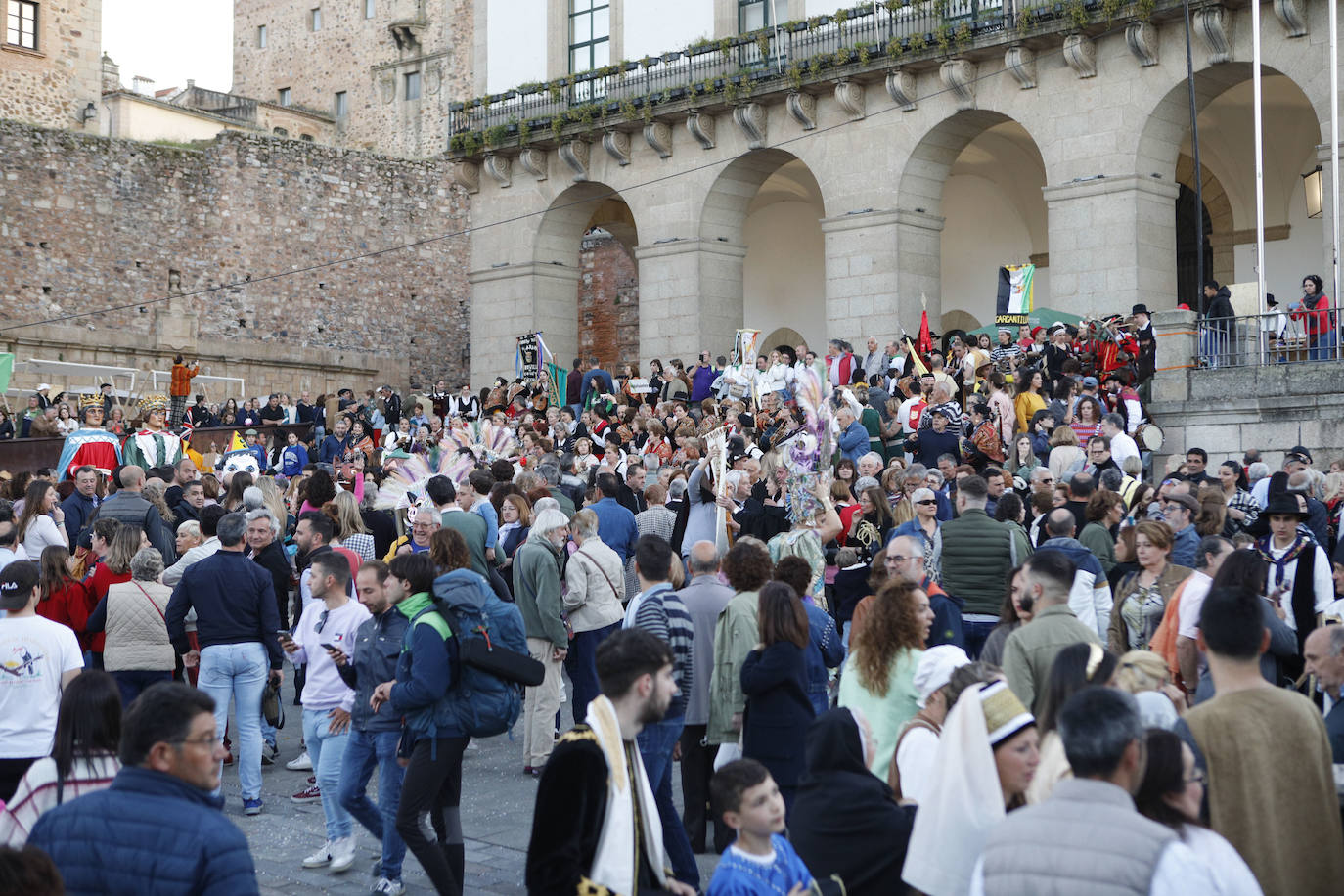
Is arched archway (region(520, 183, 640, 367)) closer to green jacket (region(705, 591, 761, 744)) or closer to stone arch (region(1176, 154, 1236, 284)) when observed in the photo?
stone arch (region(1176, 154, 1236, 284))

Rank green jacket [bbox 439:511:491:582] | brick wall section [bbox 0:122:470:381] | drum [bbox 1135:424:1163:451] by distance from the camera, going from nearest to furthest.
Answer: green jacket [bbox 439:511:491:582], drum [bbox 1135:424:1163:451], brick wall section [bbox 0:122:470:381]

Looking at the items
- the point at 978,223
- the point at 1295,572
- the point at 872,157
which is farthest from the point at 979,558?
the point at 978,223

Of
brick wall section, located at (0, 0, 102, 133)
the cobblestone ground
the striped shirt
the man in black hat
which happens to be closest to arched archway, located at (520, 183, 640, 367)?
brick wall section, located at (0, 0, 102, 133)

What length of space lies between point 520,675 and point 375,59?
156ft

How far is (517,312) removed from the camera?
29.1 metres

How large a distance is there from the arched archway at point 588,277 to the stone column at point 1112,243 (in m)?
8.99

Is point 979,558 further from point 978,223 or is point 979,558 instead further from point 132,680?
point 978,223

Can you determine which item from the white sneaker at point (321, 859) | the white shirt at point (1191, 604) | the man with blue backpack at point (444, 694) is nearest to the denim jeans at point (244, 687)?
the white sneaker at point (321, 859)

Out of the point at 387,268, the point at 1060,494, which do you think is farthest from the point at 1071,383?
the point at 387,268

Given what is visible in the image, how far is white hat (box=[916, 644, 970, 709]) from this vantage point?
5539 mm

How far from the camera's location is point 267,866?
7551mm

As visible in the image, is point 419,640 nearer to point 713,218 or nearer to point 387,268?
point 713,218

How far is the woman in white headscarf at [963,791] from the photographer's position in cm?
437

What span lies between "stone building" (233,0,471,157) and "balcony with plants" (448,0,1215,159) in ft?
66.3
